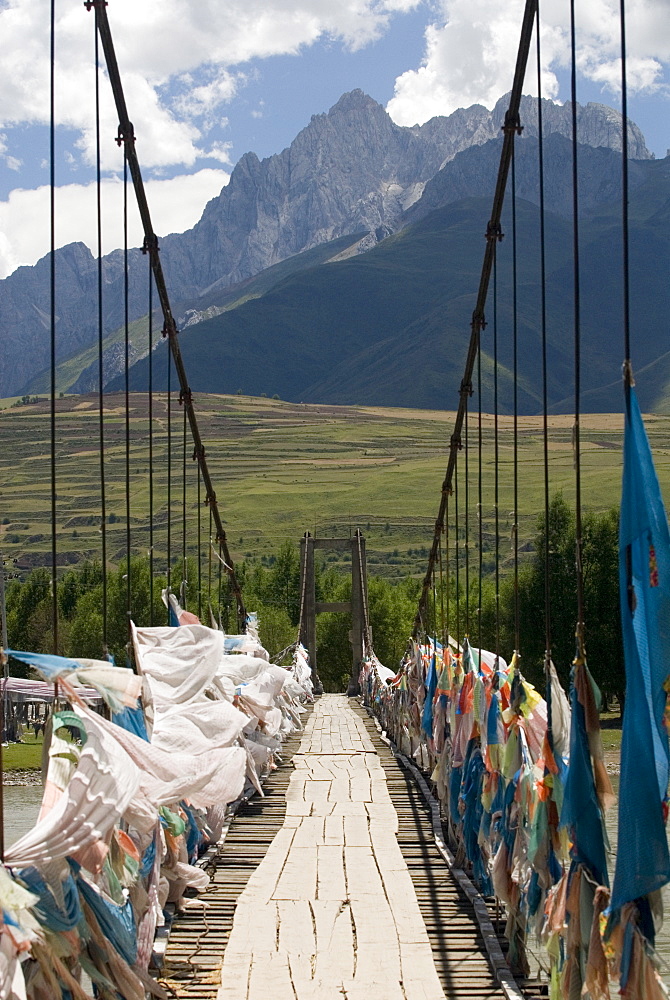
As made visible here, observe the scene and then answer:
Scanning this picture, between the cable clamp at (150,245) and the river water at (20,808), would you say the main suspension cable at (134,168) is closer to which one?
the cable clamp at (150,245)

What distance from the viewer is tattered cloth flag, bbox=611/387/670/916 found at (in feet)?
11.1

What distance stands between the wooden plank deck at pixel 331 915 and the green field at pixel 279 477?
55209 mm

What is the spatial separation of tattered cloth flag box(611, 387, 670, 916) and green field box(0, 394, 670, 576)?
59.9 metres

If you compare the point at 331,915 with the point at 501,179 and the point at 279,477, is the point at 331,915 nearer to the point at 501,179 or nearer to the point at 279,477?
the point at 501,179

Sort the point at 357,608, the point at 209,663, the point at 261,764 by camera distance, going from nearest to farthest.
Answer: the point at 209,663 → the point at 261,764 → the point at 357,608

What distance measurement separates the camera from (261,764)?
10.3 metres

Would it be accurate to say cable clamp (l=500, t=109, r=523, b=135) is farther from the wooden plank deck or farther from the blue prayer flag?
the wooden plank deck

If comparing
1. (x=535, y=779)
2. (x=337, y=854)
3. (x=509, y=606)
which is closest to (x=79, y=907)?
(x=535, y=779)

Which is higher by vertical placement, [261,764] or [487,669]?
[487,669]

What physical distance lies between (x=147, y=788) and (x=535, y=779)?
1.58 meters

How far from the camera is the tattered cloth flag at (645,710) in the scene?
11.1 feet

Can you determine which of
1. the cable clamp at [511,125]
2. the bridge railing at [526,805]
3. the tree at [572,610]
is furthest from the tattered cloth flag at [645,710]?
the tree at [572,610]

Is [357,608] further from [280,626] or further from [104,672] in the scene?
[104,672]

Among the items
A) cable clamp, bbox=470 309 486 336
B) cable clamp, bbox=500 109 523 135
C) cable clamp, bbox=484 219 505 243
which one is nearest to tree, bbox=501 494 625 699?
cable clamp, bbox=470 309 486 336
